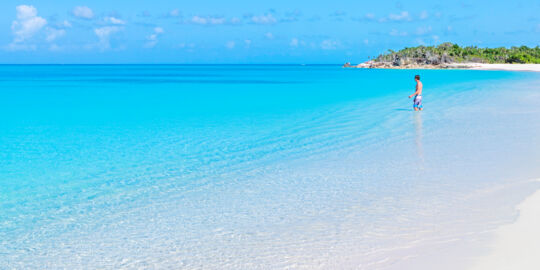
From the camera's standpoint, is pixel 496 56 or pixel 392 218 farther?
pixel 496 56

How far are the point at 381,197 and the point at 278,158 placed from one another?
386 cm

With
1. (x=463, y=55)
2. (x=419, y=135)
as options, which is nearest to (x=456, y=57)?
(x=463, y=55)

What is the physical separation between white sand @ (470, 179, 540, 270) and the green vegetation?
132931 millimetres

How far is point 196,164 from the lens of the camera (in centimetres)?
1041

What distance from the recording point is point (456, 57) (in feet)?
461

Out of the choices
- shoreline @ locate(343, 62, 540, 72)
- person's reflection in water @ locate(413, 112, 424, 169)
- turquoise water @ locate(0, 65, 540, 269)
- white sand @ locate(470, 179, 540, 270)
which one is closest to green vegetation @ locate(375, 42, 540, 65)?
shoreline @ locate(343, 62, 540, 72)

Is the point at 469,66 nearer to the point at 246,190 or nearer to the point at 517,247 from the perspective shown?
the point at 246,190

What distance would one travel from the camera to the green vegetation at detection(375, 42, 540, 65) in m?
131

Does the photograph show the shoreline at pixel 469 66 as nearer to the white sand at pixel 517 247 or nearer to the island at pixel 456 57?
the island at pixel 456 57

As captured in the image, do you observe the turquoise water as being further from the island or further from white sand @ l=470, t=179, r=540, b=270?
the island

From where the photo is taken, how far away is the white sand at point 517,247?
4859 millimetres

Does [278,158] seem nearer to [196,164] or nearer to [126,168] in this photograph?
[196,164]

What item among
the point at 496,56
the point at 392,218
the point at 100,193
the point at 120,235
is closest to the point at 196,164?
the point at 100,193

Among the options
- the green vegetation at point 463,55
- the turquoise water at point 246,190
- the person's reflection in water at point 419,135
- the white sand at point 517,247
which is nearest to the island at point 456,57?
the green vegetation at point 463,55
